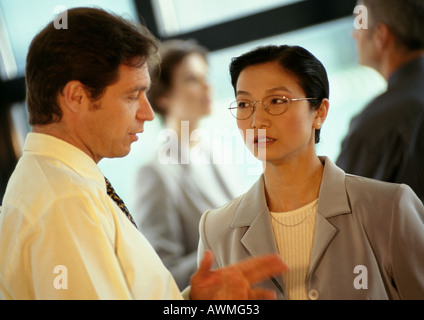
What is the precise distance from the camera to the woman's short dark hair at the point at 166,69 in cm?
206

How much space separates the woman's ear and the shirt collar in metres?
0.44

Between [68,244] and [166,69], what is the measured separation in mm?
1193

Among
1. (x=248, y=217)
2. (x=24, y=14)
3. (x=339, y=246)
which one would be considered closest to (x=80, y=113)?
(x=248, y=217)

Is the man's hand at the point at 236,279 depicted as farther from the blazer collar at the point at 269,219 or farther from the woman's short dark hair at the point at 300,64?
the woman's short dark hair at the point at 300,64

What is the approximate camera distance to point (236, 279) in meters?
1.10

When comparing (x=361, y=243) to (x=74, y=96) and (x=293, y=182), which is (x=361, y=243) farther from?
(x=74, y=96)

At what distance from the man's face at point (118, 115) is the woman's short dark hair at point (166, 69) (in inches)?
29.3

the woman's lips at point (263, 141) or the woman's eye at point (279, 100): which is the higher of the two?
the woman's eye at point (279, 100)

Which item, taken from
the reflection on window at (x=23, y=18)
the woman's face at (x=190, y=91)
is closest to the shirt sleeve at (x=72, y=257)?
the woman's face at (x=190, y=91)

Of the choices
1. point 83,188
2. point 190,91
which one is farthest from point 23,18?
point 83,188

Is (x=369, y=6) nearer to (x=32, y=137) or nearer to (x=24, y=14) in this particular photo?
(x=32, y=137)

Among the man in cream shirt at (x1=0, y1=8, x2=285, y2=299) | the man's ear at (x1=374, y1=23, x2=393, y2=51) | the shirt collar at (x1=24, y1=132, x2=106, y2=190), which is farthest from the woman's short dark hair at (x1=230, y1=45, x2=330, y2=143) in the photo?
the man's ear at (x1=374, y1=23, x2=393, y2=51)
